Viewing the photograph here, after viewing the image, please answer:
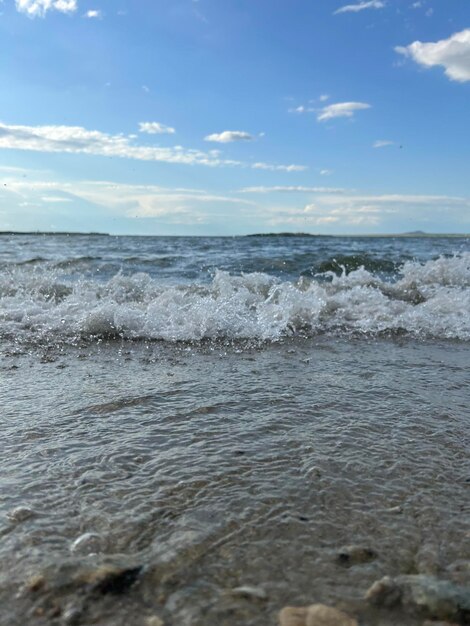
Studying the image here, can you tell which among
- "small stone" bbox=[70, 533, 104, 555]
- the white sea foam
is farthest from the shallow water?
the white sea foam

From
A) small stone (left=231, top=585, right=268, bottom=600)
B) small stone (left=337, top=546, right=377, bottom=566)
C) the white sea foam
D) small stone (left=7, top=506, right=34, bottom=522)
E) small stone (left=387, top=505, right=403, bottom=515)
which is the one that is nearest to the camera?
small stone (left=231, top=585, right=268, bottom=600)

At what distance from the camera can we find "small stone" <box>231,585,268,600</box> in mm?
1502

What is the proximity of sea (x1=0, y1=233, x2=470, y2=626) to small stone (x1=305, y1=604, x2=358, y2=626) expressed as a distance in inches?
1.7

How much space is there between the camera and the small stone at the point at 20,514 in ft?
6.16

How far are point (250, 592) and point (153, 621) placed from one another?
30 cm

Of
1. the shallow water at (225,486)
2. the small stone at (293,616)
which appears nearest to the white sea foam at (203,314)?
the shallow water at (225,486)

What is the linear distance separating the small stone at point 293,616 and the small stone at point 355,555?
29 cm

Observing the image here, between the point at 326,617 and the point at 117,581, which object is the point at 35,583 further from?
the point at 326,617

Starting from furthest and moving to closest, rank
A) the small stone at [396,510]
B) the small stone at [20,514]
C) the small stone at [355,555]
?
the small stone at [396,510] → the small stone at [20,514] → the small stone at [355,555]

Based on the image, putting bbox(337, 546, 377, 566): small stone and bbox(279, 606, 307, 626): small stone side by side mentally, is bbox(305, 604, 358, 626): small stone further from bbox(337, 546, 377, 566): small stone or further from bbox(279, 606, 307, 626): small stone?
bbox(337, 546, 377, 566): small stone

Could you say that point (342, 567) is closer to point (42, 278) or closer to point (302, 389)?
point (302, 389)

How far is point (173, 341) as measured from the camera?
557cm

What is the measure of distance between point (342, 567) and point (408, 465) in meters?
0.93

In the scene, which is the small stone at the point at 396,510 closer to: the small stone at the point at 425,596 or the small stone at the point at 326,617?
the small stone at the point at 425,596
